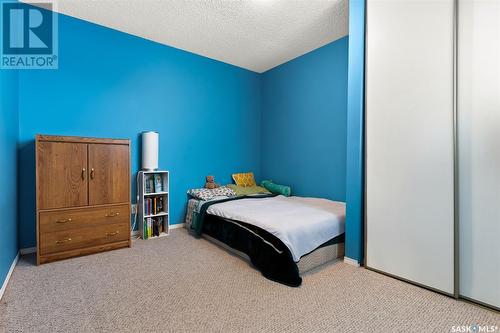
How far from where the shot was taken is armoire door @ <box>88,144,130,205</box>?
2.52m

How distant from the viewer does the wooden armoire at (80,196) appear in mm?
2271

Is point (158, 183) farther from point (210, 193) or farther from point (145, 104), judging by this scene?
point (145, 104)

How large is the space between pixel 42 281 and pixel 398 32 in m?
3.70

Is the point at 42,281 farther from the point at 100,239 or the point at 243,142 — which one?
the point at 243,142

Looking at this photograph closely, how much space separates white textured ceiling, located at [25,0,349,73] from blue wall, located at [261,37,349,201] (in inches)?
12.9

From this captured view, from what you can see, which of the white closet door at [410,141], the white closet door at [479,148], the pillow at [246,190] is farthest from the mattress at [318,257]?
the pillow at [246,190]

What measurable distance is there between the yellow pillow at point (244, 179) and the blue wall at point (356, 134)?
2198 mm

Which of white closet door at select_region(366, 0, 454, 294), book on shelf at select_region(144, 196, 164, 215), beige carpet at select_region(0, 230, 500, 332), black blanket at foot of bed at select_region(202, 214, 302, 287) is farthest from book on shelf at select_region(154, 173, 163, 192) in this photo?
white closet door at select_region(366, 0, 454, 294)

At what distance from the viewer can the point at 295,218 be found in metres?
2.40

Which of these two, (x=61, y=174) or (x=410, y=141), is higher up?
(x=410, y=141)

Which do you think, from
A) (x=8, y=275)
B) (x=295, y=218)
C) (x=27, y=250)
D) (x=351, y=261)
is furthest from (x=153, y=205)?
(x=351, y=261)

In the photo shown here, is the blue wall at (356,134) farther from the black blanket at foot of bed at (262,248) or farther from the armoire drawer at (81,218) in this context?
the armoire drawer at (81,218)

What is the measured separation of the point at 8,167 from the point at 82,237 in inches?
36.1

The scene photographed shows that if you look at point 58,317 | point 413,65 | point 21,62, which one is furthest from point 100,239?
point 413,65
